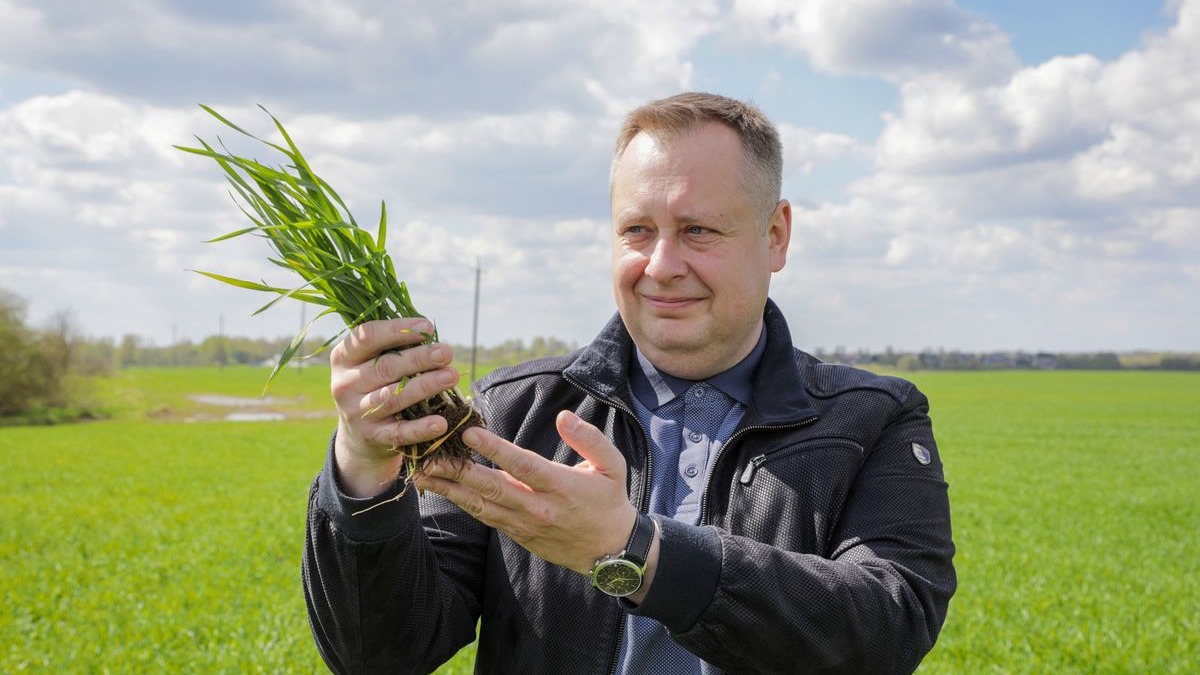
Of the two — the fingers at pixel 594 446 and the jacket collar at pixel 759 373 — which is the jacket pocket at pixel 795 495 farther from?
the fingers at pixel 594 446

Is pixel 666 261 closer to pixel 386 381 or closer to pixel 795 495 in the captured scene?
pixel 795 495

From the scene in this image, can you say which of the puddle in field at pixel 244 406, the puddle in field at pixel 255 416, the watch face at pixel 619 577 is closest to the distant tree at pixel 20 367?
the puddle in field at pixel 244 406

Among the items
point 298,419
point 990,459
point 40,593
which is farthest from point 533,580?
point 298,419

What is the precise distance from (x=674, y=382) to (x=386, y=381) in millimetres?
963

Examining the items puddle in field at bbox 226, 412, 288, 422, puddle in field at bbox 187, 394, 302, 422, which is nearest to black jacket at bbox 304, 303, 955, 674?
puddle in field at bbox 187, 394, 302, 422

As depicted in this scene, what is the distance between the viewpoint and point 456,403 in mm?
2354

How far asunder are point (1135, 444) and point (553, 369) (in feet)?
123

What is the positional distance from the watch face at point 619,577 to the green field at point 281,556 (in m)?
7.14

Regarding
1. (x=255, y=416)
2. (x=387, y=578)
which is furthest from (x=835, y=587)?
(x=255, y=416)

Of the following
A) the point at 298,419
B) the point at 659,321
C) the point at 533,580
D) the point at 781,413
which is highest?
the point at 659,321

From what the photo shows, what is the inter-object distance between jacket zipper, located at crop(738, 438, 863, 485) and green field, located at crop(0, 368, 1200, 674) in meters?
6.86

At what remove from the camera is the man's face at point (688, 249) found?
248cm

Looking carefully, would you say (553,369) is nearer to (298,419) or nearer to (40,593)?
(40,593)

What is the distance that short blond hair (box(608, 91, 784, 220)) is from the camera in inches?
100
